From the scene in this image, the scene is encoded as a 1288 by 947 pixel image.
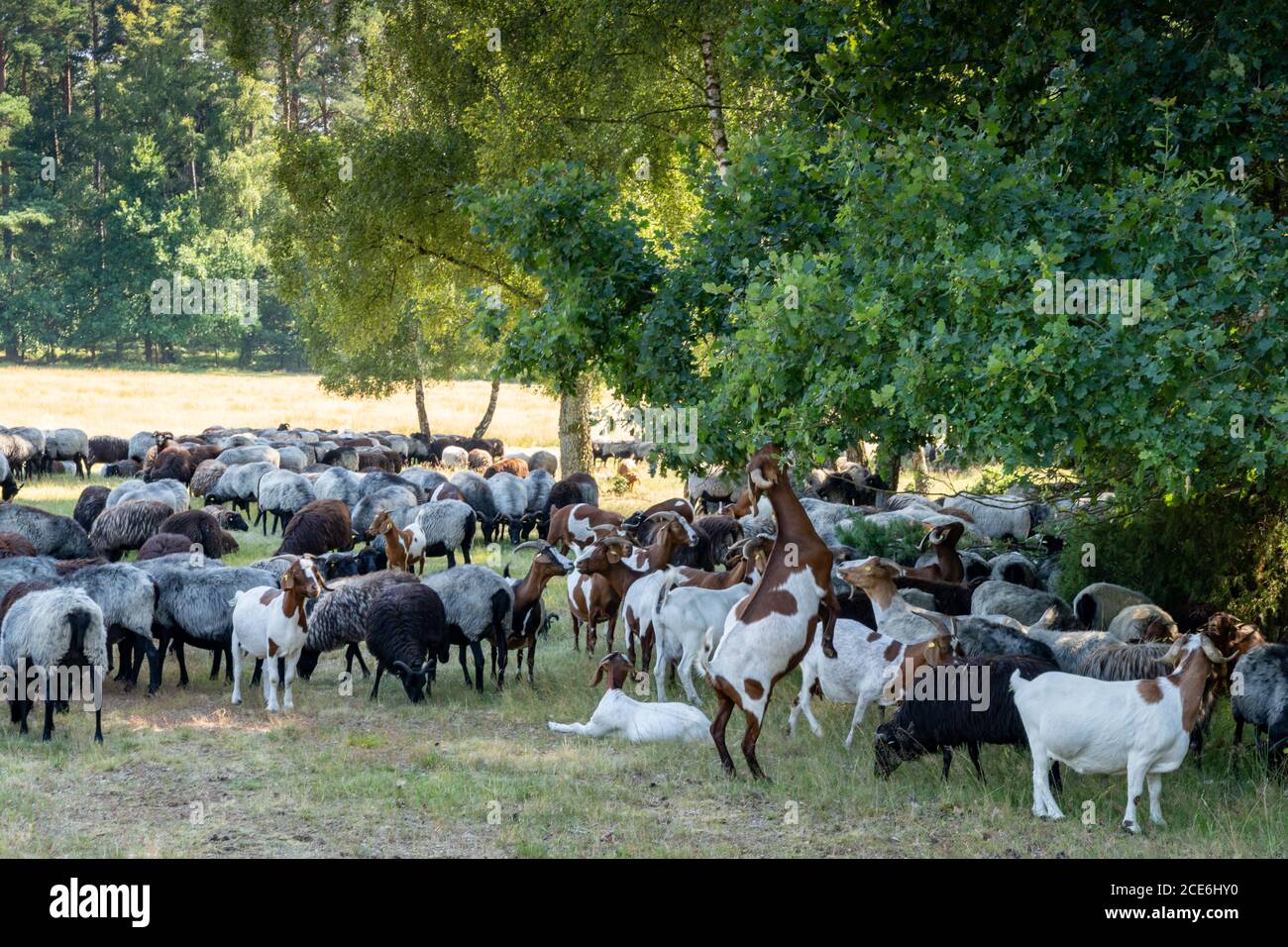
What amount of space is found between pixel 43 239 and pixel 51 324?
13.4 feet

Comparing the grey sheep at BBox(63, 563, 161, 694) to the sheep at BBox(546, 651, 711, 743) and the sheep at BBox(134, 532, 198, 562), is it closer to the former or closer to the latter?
the sheep at BBox(546, 651, 711, 743)

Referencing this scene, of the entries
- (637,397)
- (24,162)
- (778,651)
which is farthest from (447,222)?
(24,162)

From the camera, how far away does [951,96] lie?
12.1m

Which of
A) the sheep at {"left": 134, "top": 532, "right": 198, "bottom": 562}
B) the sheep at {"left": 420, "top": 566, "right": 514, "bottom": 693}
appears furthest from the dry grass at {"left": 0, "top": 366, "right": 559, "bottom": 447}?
the sheep at {"left": 420, "top": 566, "right": 514, "bottom": 693}

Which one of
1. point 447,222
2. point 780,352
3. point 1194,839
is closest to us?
point 1194,839

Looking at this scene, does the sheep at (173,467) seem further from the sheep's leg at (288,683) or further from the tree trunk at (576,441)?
the sheep's leg at (288,683)

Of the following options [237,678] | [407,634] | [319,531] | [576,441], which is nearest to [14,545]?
[319,531]

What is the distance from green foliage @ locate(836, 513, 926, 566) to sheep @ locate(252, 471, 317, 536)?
10.5 meters

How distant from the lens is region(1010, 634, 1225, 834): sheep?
26.4 feet

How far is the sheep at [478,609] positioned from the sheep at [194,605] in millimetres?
1905

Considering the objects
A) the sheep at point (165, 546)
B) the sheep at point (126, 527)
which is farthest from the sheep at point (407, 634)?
the sheep at point (126, 527)

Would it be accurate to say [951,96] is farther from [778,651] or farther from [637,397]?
[778,651]

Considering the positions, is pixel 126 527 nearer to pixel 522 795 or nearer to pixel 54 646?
pixel 54 646

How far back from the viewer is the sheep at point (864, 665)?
969 centimetres
